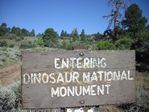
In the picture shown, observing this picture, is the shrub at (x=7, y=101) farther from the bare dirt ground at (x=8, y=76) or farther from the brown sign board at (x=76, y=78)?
the bare dirt ground at (x=8, y=76)

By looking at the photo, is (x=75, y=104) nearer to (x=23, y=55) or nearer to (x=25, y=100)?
(x=25, y=100)

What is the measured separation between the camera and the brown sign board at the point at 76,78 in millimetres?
3068

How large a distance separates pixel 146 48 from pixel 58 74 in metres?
21.0

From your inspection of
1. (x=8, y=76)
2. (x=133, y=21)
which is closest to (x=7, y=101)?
(x=8, y=76)

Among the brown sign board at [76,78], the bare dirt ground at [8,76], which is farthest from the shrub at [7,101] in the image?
the bare dirt ground at [8,76]

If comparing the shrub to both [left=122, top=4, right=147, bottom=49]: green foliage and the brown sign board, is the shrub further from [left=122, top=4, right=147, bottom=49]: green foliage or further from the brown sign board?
[left=122, top=4, right=147, bottom=49]: green foliage

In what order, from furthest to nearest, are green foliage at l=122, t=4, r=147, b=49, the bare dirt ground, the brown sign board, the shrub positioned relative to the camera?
green foliage at l=122, t=4, r=147, b=49
the bare dirt ground
the shrub
the brown sign board

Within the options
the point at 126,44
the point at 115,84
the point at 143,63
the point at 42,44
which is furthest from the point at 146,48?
the point at 42,44

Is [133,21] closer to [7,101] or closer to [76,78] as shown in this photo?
[7,101]

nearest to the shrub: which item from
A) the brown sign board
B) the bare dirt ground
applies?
the brown sign board

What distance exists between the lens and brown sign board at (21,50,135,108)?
307cm

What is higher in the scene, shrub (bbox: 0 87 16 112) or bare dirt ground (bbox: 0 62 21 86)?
shrub (bbox: 0 87 16 112)

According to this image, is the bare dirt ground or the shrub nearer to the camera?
the shrub

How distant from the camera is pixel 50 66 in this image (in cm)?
310
